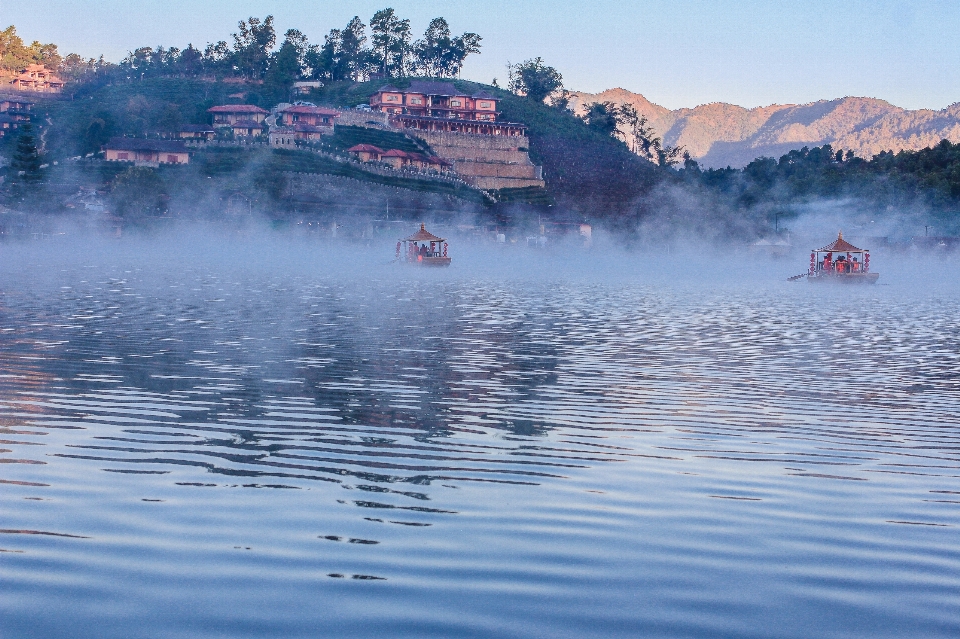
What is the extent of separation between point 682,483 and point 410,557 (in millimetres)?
3947

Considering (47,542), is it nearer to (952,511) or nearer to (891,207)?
(952,511)

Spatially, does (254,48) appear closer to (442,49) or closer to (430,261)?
(442,49)

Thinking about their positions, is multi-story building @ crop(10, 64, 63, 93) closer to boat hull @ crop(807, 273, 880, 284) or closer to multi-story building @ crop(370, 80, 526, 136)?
multi-story building @ crop(370, 80, 526, 136)

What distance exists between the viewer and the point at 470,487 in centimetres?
1095

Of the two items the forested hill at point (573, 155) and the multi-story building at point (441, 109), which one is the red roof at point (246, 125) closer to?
the multi-story building at point (441, 109)

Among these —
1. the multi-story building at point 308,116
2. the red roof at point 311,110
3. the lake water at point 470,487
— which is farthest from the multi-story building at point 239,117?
the lake water at point 470,487

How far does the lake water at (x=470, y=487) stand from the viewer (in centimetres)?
740

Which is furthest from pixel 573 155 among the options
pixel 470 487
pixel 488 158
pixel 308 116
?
pixel 470 487

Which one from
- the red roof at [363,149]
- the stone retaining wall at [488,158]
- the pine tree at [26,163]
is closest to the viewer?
the pine tree at [26,163]

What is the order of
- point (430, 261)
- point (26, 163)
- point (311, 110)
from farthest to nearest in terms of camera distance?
point (311, 110)
point (26, 163)
point (430, 261)

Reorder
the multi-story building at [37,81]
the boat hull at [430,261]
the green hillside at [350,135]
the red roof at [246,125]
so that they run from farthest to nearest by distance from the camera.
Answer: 1. the multi-story building at [37,81]
2. the red roof at [246,125]
3. the green hillside at [350,135]
4. the boat hull at [430,261]

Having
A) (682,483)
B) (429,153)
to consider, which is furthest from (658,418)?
(429,153)

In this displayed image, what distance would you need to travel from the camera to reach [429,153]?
14275cm

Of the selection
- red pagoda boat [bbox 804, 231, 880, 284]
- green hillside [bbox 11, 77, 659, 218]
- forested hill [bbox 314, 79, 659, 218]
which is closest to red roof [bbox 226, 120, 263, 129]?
green hillside [bbox 11, 77, 659, 218]
